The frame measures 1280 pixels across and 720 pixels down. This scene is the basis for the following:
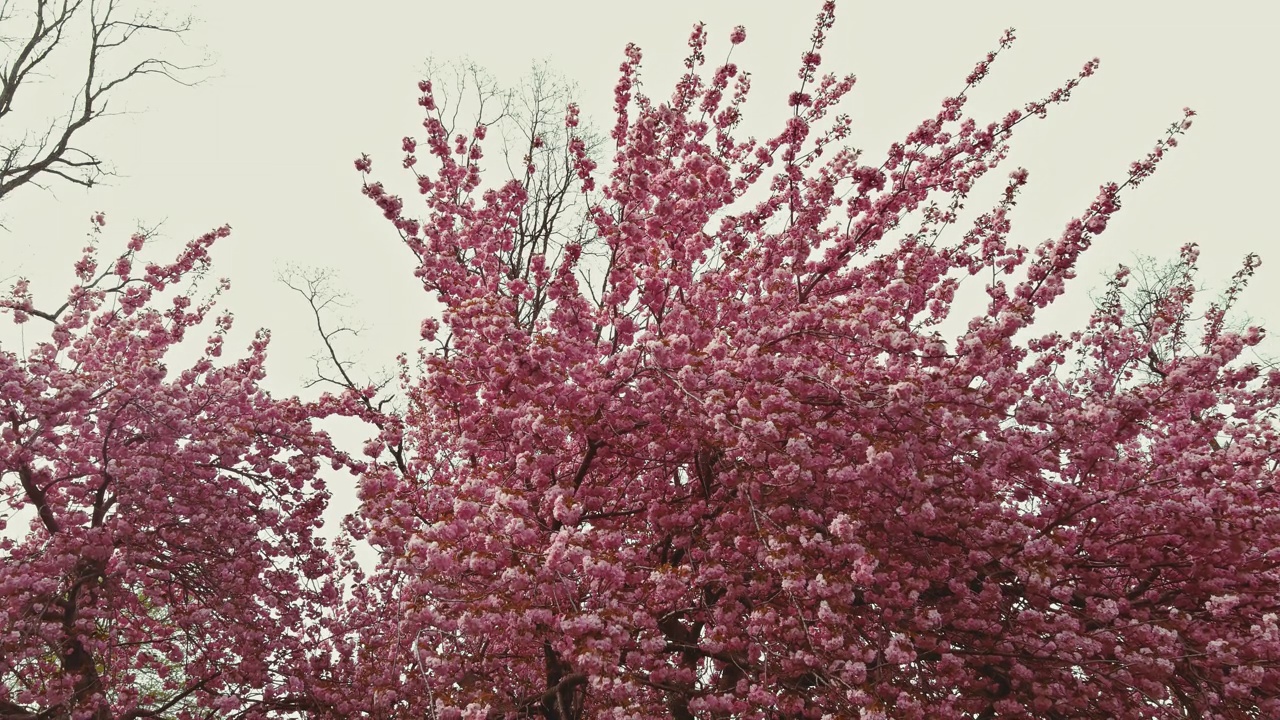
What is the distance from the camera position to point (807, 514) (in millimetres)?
5094

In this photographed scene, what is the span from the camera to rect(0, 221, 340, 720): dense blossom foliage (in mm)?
6797

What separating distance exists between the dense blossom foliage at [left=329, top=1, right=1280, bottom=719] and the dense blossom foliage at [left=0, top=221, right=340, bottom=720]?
2.13 metres

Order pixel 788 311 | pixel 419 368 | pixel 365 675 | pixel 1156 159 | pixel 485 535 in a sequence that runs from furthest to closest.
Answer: pixel 419 368 < pixel 365 675 < pixel 1156 159 < pixel 788 311 < pixel 485 535

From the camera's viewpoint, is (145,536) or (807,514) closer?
(807,514)

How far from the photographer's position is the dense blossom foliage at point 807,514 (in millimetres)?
4883

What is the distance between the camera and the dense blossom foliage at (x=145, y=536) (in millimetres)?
6797

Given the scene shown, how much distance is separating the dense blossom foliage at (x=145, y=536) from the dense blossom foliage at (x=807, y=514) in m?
2.13

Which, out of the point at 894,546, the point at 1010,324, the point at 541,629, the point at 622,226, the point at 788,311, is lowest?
the point at 541,629

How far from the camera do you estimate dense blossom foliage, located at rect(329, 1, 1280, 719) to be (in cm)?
488

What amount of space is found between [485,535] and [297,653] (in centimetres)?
455

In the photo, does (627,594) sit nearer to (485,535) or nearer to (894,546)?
(485,535)

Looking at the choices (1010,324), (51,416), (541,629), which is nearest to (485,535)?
(541,629)

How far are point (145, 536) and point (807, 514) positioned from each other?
677 centimetres

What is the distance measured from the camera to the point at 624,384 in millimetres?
5781
